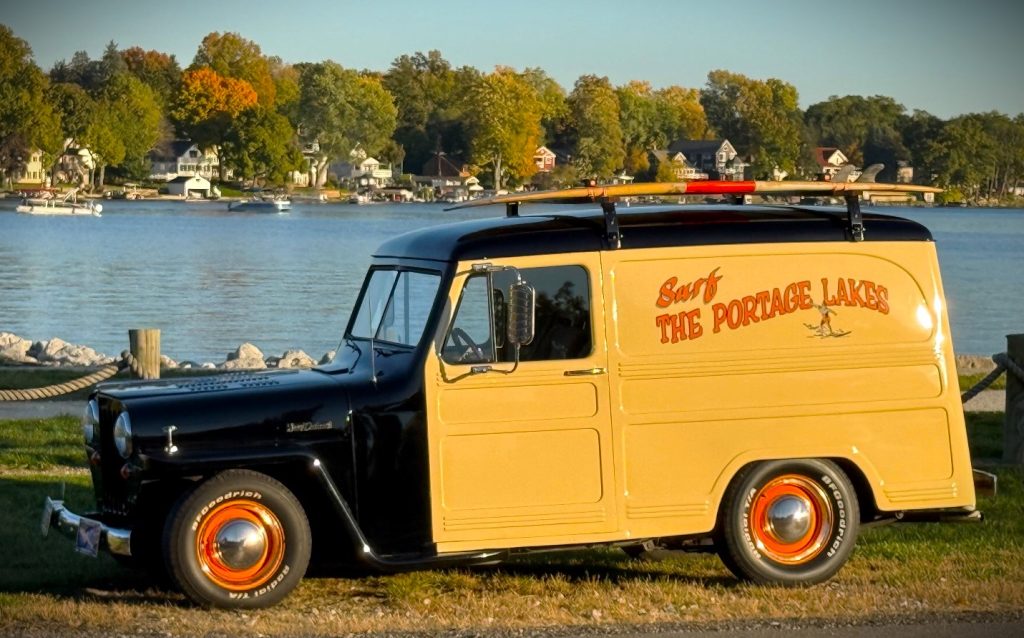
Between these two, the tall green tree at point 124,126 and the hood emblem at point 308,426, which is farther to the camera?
the tall green tree at point 124,126

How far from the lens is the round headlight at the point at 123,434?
8320 millimetres

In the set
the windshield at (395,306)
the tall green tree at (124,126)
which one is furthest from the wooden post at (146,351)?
the tall green tree at (124,126)

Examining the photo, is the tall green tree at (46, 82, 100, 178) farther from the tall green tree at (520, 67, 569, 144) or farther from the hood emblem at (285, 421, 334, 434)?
the hood emblem at (285, 421, 334, 434)

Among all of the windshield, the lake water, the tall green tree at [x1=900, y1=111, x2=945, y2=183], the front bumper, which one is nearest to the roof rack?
the windshield

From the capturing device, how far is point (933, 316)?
9.27 meters

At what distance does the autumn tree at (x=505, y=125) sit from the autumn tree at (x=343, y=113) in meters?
9.57

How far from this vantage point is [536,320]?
28.9 feet

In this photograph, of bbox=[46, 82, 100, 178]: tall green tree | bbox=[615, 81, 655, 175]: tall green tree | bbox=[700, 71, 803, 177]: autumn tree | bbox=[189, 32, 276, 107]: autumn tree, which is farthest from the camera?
bbox=[189, 32, 276, 107]: autumn tree

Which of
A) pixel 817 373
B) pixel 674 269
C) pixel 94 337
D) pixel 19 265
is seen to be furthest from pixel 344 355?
pixel 19 265

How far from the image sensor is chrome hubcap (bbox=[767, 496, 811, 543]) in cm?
907

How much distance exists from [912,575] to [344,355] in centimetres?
345

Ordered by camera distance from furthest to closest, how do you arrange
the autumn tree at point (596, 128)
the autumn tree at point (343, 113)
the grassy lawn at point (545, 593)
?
the autumn tree at point (343, 113)
the autumn tree at point (596, 128)
the grassy lawn at point (545, 593)

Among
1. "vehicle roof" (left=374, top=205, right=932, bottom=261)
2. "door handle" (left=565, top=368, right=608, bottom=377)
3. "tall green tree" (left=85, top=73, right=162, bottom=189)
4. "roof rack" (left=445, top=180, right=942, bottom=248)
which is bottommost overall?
"door handle" (left=565, top=368, right=608, bottom=377)

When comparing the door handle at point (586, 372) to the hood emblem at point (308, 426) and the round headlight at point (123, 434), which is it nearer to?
the hood emblem at point (308, 426)
